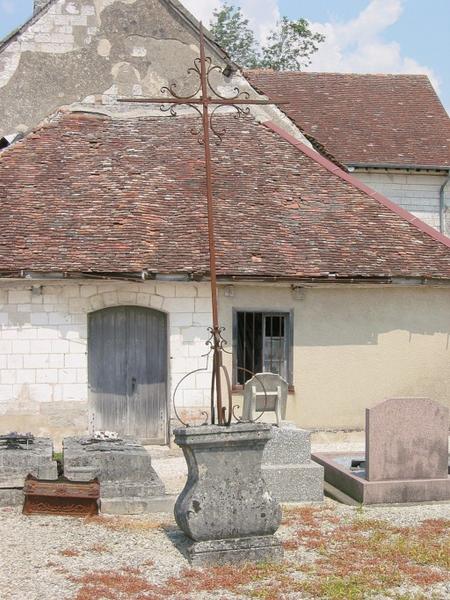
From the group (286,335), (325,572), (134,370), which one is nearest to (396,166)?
(286,335)

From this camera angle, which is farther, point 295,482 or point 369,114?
point 369,114

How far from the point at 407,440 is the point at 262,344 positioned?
4.82 meters

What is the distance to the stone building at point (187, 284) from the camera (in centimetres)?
1454

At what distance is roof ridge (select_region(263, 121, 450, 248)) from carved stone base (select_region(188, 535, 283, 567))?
9.51 metres

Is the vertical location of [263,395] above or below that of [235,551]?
above

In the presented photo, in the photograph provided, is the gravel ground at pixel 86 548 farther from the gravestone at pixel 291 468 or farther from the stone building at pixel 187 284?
the stone building at pixel 187 284

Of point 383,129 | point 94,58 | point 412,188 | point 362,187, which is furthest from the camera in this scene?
point 383,129

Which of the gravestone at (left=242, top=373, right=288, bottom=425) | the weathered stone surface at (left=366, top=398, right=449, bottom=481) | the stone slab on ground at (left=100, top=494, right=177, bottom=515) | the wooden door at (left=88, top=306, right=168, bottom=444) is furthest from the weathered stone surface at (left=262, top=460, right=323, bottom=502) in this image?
the wooden door at (left=88, top=306, right=168, bottom=444)

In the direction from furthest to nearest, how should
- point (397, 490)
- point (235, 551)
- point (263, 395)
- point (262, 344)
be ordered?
point (262, 344), point (263, 395), point (397, 490), point (235, 551)

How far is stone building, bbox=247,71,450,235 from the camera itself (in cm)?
2306

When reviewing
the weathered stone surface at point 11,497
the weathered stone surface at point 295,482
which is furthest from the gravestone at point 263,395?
the weathered stone surface at point 11,497

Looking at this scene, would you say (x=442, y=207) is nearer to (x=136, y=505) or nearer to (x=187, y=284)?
(x=187, y=284)

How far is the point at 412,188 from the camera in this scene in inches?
935

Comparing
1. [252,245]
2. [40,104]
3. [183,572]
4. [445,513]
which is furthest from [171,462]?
[40,104]
